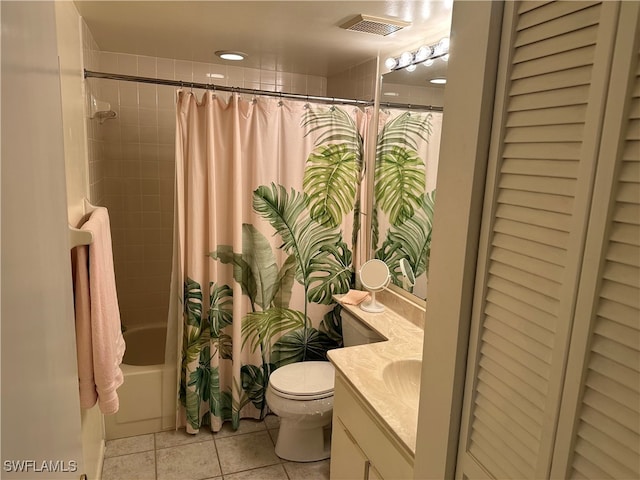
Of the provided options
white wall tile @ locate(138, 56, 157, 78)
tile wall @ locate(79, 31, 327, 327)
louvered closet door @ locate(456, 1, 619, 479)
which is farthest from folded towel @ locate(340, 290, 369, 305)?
white wall tile @ locate(138, 56, 157, 78)

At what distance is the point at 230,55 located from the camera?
113 inches

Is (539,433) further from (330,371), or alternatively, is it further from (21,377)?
(330,371)

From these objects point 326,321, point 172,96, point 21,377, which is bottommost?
point 326,321

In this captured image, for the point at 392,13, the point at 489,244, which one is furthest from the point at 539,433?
the point at 392,13

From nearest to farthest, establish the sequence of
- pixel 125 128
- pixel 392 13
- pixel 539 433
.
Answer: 1. pixel 539 433
2. pixel 392 13
3. pixel 125 128

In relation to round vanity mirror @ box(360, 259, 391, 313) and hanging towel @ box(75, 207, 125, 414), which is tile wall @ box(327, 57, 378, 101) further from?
hanging towel @ box(75, 207, 125, 414)

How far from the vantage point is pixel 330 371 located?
95.7 inches

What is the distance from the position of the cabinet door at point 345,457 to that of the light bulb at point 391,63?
1.86 metres

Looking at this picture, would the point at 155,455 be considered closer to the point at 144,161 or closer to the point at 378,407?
→ the point at 378,407

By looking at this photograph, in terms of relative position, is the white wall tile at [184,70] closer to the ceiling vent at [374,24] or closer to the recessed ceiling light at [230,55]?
the recessed ceiling light at [230,55]

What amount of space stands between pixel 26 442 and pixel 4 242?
0.25 metres

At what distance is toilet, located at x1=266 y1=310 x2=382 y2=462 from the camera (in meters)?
2.20

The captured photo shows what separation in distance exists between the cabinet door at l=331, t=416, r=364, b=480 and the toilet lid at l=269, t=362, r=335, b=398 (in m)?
0.42

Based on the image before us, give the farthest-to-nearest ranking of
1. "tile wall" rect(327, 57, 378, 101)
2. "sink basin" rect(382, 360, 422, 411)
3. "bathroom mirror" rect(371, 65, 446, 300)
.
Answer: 1. "tile wall" rect(327, 57, 378, 101)
2. "bathroom mirror" rect(371, 65, 446, 300)
3. "sink basin" rect(382, 360, 422, 411)
